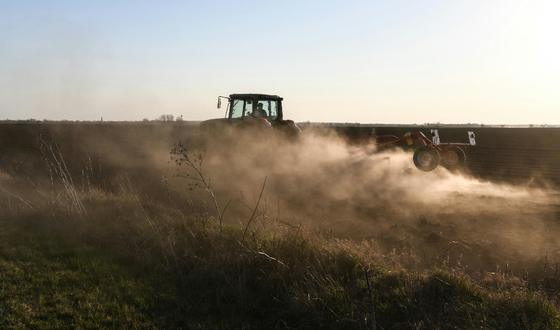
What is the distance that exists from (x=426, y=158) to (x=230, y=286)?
8.40m

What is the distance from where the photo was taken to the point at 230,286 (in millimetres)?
4535

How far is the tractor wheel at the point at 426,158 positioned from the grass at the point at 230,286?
6.33 m

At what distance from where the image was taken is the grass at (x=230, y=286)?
3.74m

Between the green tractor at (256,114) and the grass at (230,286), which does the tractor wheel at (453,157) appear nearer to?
the green tractor at (256,114)

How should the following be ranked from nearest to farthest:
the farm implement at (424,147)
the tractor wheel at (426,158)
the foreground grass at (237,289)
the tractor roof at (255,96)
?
1. the foreground grass at (237,289)
2. the tractor wheel at (426,158)
3. the farm implement at (424,147)
4. the tractor roof at (255,96)

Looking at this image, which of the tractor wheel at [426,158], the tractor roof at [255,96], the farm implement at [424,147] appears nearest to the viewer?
the tractor wheel at [426,158]

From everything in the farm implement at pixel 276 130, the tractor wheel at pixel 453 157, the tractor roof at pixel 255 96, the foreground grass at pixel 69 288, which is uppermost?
the tractor roof at pixel 255 96

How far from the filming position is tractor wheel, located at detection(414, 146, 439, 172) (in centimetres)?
1102

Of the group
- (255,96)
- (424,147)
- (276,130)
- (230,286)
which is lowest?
(230,286)

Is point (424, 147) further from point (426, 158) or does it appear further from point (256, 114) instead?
point (256, 114)

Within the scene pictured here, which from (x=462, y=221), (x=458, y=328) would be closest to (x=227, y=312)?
(x=458, y=328)

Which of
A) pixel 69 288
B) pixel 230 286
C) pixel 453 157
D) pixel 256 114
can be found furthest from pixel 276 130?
pixel 69 288

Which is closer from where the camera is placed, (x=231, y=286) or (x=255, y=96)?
(x=231, y=286)

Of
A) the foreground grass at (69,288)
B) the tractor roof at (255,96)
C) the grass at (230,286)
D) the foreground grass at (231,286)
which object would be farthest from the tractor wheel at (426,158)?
the foreground grass at (69,288)
